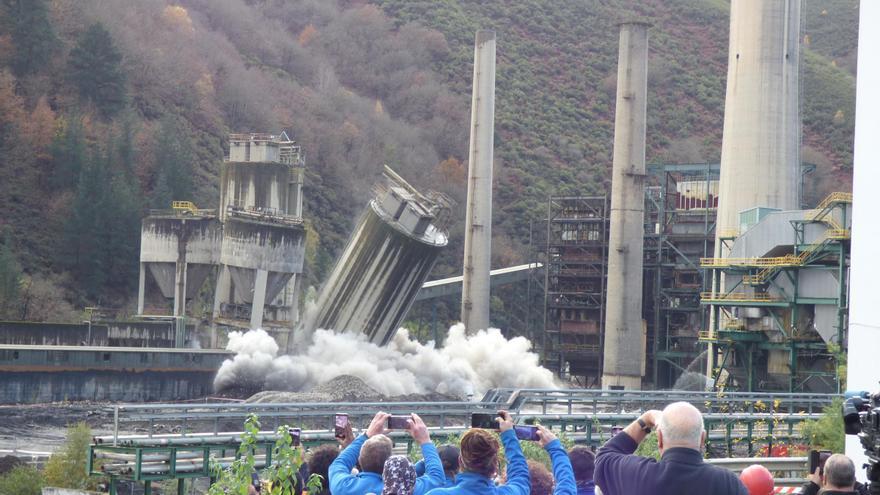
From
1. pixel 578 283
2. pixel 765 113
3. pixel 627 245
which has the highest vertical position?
pixel 765 113

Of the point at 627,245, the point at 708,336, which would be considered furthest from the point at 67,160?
the point at 708,336

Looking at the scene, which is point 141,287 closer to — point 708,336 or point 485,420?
point 708,336

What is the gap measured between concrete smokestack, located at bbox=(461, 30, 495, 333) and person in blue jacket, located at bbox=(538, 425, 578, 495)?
5047 cm

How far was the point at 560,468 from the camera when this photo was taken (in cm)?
699

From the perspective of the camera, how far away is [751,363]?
44.3m

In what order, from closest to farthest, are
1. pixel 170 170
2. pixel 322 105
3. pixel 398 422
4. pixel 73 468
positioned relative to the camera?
pixel 398 422, pixel 73 468, pixel 170 170, pixel 322 105

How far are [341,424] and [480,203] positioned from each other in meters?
50.7

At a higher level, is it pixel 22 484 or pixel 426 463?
pixel 426 463

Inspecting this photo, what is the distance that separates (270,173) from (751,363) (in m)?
21.7

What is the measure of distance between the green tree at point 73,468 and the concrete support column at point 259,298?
26.0 metres

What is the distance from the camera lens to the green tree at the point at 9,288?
53375 millimetres

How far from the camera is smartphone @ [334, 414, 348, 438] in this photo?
25.8 feet

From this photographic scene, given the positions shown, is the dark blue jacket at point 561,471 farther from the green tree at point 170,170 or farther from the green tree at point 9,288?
the green tree at point 170,170

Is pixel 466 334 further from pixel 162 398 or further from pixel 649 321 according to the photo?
pixel 162 398
